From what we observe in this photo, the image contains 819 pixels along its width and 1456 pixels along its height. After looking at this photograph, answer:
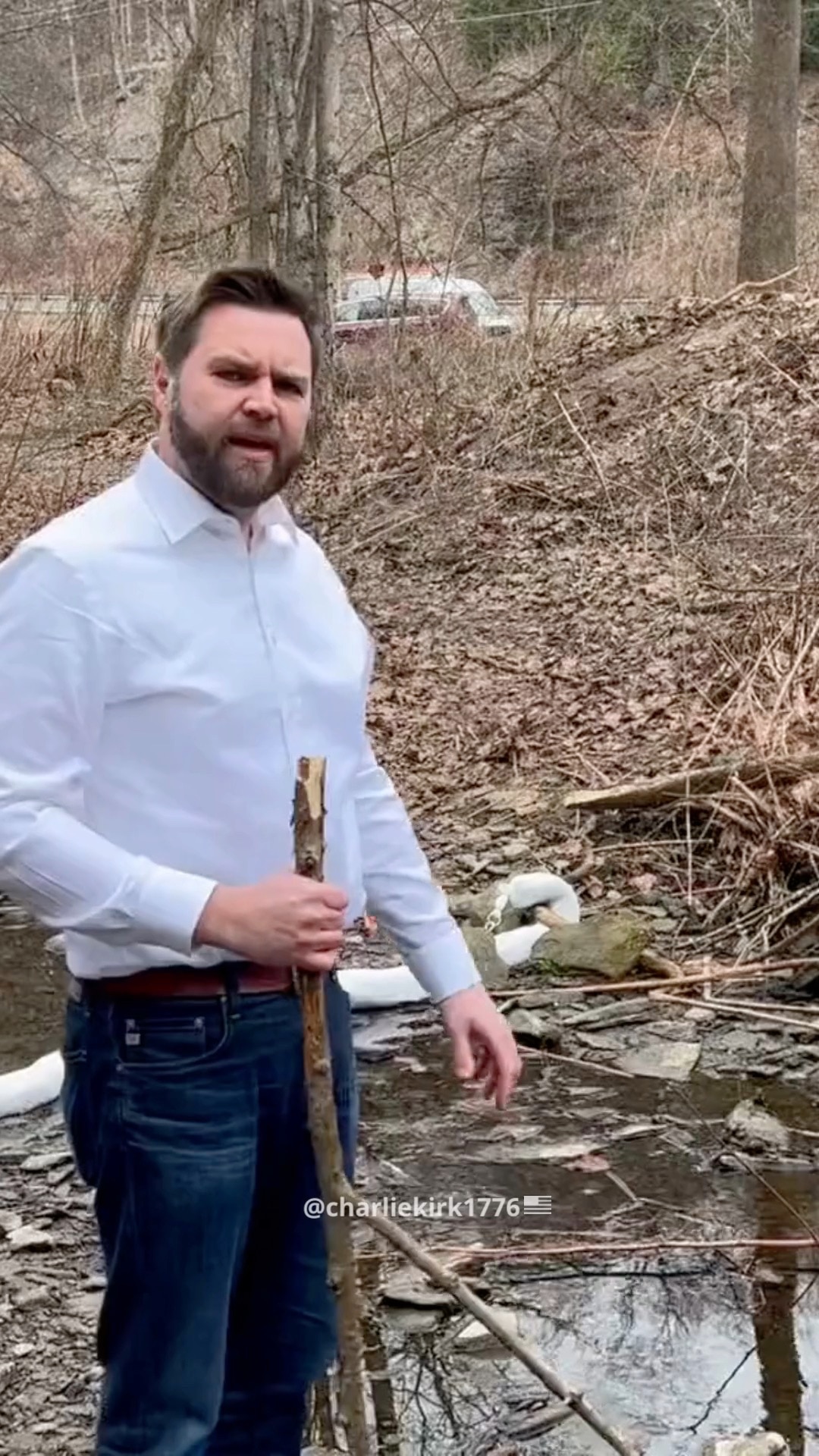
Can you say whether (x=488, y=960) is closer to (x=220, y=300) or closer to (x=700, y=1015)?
(x=700, y=1015)

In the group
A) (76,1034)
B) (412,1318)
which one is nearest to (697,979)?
(412,1318)

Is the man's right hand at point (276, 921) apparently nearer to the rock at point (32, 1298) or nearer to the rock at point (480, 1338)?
the rock at point (480, 1338)

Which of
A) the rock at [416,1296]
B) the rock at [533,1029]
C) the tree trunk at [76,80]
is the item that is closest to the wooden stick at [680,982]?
the rock at [533,1029]

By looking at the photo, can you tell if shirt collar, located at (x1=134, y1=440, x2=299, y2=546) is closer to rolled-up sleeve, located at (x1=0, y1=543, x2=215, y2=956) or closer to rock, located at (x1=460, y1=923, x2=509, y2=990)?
rolled-up sleeve, located at (x1=0, y1=543, x2=215, y2=956)

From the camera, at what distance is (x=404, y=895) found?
2764 millimetres

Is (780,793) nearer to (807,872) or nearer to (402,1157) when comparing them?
(807,872)

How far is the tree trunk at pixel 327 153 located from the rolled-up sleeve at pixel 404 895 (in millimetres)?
10734

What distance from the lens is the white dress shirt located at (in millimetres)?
2230

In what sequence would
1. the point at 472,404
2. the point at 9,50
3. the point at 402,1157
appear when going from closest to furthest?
1. the point at 402,1157
2. the point at 472,404
3. the point at 9,50

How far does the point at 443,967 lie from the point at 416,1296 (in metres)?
1.45

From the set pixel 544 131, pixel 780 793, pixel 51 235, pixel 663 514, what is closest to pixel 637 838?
pixel 780 793

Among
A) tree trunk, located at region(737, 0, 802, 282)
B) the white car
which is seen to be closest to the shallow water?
the white car

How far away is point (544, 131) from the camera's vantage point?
80.1 feet

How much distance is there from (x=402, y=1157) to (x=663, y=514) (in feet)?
22.9
